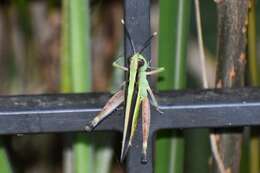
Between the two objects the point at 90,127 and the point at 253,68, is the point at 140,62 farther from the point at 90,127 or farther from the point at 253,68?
the point at 253,68

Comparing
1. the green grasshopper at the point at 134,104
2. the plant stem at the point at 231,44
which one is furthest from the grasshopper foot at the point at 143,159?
the plant stem at the point at 231,44

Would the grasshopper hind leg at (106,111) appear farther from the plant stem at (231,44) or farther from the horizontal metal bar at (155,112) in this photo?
the plant stem at (231,44)

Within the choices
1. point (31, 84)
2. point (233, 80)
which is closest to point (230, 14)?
point (233, 80)

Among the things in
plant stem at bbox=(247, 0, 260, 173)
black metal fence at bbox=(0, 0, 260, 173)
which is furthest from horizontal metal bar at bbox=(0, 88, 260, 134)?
plant stem at bbox=(247, 0, 260, 173)

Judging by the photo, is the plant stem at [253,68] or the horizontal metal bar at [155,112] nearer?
the horizontal metal bar at [155,112]

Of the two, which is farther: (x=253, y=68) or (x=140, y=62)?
(x=253, y=68)

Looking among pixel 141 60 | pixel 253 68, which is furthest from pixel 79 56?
pixel 253 68

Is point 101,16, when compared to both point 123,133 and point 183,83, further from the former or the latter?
point 123,133
